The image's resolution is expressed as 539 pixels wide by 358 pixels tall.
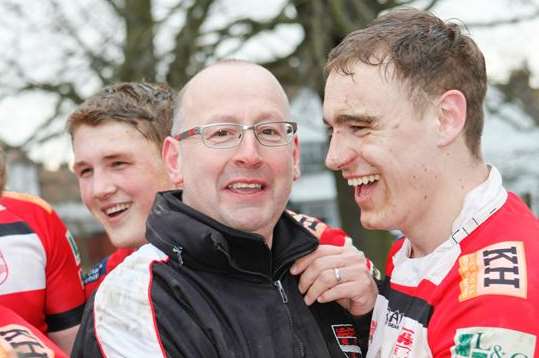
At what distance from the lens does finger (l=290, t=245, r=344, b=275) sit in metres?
2.46

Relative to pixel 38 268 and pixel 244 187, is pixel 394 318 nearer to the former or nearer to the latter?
pixel 244 187

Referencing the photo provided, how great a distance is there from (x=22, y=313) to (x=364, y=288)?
134cm

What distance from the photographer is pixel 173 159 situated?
8.70ft

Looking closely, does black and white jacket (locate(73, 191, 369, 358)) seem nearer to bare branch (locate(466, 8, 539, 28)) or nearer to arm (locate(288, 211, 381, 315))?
arm (locate(288, 211, 381, 315))

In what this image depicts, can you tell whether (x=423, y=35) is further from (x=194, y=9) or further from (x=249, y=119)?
(x=194, y=9)

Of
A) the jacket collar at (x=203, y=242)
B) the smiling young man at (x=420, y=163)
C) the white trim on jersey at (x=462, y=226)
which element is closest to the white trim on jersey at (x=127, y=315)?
the jacket collar at (x=203, y=242)

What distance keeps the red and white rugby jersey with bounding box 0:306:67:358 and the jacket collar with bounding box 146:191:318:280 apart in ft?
1.62

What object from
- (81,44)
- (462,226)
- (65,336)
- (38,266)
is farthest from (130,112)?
(81,44)

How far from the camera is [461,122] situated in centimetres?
223

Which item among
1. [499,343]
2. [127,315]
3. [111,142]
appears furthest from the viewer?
[111,142]

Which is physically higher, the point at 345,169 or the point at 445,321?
the point at 345,169

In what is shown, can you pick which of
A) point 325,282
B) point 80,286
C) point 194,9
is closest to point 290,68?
point 194,9

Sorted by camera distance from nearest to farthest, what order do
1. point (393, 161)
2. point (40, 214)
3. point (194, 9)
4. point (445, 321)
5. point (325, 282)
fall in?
point (445, 321) → point (393, 161) → point (325, 282) → point (40, 214) → point (194, 9)

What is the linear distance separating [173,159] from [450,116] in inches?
40.7
